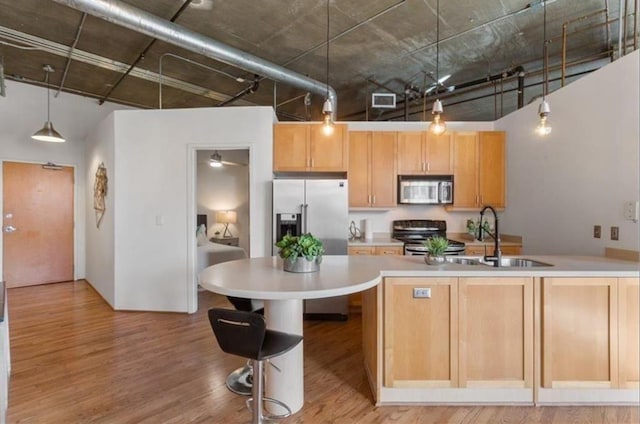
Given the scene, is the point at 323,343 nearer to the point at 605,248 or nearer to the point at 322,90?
the point at 605,248

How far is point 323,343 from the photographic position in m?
3.07

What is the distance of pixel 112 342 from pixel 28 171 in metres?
3.93

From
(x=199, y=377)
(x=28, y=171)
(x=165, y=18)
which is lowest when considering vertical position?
(x=199, y=377)

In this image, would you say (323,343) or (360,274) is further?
(323,343)

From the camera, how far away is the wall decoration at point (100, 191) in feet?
14.4

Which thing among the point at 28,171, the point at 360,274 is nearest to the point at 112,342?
the point at 360,274

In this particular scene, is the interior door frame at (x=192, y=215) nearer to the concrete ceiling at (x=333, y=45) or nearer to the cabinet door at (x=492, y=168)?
the concrete ceiling at (x=333, y=45)

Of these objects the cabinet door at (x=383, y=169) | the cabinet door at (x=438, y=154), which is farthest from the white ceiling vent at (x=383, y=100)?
the cabinet door at (x=438, y=154)

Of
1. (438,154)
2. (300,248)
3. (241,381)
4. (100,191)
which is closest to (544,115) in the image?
(438,154)

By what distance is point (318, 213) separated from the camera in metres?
3.75

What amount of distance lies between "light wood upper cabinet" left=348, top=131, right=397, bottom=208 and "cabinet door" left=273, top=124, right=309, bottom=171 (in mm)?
634

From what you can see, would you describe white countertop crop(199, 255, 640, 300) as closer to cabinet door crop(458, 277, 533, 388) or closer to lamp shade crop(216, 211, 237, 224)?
cabinet door crop(458, 277, 533, 388)

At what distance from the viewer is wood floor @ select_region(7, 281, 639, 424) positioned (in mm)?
1993

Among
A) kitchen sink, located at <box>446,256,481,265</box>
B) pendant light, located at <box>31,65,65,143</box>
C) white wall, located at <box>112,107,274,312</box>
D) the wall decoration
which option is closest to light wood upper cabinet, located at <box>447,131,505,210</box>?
kitchen sink, located at <box>446,256,481,265</box>
